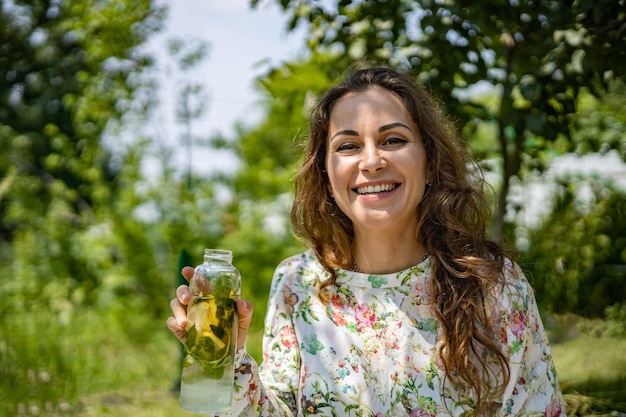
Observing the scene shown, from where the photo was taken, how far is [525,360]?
187 cm

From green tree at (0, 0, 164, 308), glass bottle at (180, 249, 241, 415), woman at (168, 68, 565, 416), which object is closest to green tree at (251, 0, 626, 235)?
woman at (168, 68, 565, 416)

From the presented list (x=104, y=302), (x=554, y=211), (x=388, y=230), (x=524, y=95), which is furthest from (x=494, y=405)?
(x=104, y=302)

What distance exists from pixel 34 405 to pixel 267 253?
250 cm

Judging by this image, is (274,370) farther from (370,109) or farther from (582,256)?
(582,256)

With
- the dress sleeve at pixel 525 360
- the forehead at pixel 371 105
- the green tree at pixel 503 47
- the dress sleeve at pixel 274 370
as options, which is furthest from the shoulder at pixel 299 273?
the green tree at pixel 503 47

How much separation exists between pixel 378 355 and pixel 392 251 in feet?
0.97

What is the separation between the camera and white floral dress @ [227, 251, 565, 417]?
6.07 feet

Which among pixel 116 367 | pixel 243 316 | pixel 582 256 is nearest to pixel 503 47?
pixel 582 256

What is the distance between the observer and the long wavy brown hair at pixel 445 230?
186 centimetres

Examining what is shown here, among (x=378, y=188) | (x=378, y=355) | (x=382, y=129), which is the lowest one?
(x=378, y=355)

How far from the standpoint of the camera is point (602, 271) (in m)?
3.09

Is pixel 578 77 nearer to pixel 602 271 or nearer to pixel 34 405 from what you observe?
pixel 602 271

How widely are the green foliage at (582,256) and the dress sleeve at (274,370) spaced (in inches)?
54.2

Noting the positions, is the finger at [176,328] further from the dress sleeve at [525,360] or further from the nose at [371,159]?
the dress sleeve at [525,360]
